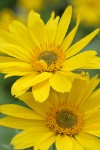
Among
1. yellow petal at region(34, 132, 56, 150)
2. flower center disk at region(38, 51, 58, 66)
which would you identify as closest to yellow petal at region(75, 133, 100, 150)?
yellow petal at region(34, 132, 56, 150)

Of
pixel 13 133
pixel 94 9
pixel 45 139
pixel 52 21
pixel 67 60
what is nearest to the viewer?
pixel 45 139

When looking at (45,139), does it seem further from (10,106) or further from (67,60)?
(67,60)

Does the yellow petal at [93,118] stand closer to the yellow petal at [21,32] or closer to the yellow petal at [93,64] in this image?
the yellow petal at [93,64]

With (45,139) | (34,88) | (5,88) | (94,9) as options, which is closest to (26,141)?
(45,139)

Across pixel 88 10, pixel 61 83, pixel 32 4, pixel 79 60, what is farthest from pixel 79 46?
pixel 32 4

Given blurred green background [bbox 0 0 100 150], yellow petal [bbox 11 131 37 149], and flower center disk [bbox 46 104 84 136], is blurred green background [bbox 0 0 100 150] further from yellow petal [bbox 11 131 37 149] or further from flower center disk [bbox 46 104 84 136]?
yellow petal [bbox 11 131 37 149]

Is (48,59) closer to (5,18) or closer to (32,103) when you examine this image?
(32,103)

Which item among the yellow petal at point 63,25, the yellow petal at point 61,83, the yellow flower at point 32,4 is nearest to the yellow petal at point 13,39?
the yellow petal at point 63,25
